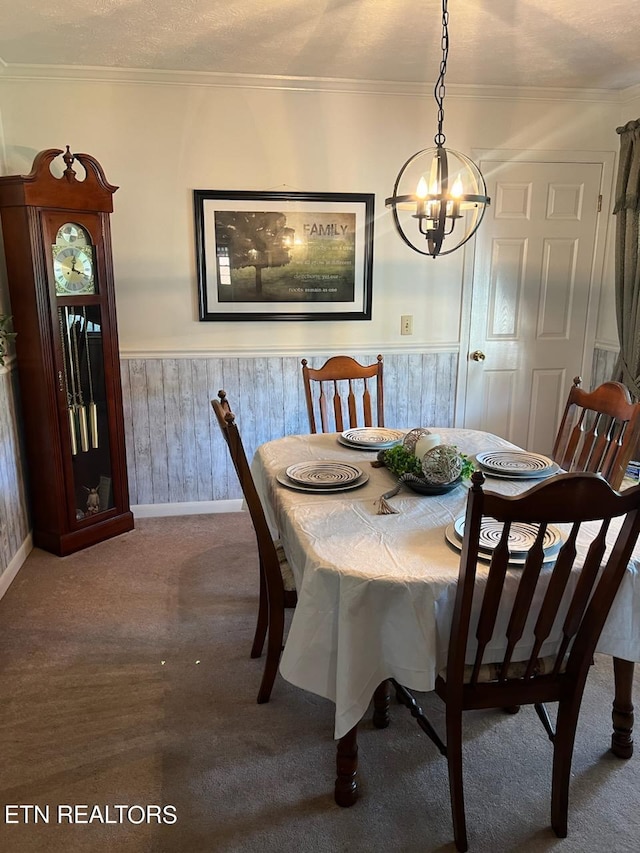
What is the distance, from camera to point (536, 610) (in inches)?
61.6

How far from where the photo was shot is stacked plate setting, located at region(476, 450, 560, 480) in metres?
2.22

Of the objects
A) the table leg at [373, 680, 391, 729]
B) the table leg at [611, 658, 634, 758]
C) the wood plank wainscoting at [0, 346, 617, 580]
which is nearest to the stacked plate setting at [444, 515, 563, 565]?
the table leg at [611, 658, 634, 758]

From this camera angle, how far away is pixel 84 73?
3281mm

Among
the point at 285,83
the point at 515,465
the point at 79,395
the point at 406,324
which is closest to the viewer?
the point at 515,465

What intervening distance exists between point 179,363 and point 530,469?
2.20 meters

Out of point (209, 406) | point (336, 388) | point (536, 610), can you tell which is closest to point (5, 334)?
point (209, 406)

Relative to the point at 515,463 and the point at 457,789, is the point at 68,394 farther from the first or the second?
the point at 457,789

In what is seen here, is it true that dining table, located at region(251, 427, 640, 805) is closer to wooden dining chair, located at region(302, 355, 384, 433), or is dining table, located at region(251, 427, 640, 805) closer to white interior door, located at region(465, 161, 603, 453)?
wooden dining chair, located at region(302, 355, 384, 433)

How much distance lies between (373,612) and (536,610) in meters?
0.41

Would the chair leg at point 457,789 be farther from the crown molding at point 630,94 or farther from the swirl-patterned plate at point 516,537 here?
the crown molding at point 630,94

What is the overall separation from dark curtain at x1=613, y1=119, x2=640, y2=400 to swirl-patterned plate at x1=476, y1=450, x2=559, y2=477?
1.58 m

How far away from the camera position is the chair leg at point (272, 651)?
2.09m

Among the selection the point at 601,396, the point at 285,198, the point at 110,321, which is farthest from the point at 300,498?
the point at 285,198

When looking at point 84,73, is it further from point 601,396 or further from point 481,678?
point 481,678
